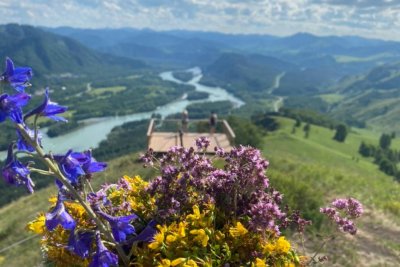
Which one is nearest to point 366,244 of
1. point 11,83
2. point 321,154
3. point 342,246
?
point 342,246

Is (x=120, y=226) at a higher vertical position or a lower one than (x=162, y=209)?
higher

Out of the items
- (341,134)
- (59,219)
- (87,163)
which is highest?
(87,163)

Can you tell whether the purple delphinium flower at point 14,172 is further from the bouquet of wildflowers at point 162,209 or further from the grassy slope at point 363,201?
the grassy slope at point 363,201

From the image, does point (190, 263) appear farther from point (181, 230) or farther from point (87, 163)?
point (87, 163)

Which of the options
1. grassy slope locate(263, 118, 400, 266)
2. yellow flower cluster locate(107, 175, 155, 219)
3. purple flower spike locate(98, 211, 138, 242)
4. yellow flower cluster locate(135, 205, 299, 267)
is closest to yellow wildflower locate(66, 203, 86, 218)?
yellow flower cluster locate(107, 175, 155, 219)

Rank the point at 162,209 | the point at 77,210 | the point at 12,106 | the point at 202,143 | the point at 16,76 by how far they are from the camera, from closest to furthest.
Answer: the point at 12,106, the point at 16,76, the point at 162,209, the point at 77,210, the point at 202,143

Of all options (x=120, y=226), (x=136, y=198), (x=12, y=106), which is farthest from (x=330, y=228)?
(x=12, y=106)

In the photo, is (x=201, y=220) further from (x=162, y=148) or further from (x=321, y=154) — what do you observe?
(x=321, y=154)

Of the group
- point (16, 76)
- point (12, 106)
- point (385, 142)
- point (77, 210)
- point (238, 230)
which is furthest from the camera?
point (385, 142)
